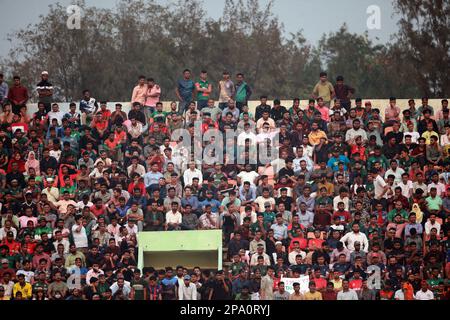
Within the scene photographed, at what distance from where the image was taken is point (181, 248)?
89.3 feet

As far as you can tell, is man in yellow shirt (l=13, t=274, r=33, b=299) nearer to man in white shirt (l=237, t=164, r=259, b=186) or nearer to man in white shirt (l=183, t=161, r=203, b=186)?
man in white shirt (l=183, t=161, r=203, b=186)

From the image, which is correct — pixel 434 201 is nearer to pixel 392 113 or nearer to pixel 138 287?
pixel 392 113

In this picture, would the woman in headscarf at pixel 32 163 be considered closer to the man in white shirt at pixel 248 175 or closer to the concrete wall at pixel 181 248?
the concrete wall at pixel 181 248

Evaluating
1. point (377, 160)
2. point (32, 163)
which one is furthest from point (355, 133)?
point (32, 163)

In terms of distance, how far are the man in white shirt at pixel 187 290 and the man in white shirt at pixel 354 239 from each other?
323 cm

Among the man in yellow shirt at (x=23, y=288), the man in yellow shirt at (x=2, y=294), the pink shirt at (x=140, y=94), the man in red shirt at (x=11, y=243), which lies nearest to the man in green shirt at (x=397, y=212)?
the pink shirt at (x=140, y=94)

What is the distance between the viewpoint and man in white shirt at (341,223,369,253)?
26.9m

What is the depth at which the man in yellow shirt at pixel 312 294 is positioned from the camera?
25547 mm

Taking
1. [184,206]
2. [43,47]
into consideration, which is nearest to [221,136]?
[184,206]

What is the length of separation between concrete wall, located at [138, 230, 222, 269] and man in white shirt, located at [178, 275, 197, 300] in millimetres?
1086

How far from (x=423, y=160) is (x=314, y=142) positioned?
2.47m

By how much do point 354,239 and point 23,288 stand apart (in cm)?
665

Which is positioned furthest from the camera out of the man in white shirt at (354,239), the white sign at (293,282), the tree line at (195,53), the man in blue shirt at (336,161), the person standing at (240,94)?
the tree line at (195,53)

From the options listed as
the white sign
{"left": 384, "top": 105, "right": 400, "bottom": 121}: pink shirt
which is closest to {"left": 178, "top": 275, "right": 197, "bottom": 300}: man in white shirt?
the white sign
